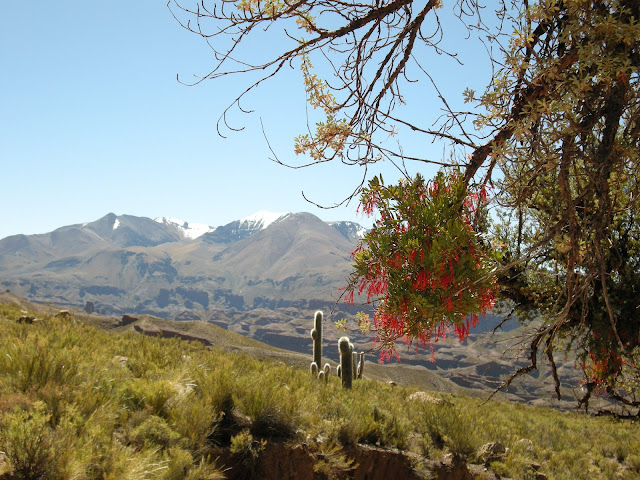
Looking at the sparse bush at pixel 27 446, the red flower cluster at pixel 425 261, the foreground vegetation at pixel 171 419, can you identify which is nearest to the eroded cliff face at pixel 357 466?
the foreground vegetation at pixel 171 419

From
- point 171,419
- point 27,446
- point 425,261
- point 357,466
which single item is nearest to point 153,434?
point 171,419

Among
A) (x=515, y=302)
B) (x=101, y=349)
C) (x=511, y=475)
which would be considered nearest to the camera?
(x=101, y=349)

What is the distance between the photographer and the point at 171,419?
499cm

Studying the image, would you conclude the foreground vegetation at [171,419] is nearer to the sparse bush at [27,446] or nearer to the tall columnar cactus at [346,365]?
the sparse bush at [27,446]

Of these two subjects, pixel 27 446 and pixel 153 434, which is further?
pixel 153 434

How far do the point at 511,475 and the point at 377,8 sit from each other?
7.51 metres

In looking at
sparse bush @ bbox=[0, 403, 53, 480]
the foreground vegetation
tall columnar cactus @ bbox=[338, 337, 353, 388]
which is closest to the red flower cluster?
the foreground vegetation

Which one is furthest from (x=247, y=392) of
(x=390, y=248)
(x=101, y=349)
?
(x=390, y=248)

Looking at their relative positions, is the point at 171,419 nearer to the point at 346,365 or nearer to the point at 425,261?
the point at 425,261

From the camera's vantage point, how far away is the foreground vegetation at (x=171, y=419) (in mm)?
3697

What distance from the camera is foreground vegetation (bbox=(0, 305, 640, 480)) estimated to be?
3697 mm

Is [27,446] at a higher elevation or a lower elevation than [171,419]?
higher

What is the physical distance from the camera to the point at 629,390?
11367 millimetres

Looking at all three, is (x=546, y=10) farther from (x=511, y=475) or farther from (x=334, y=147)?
(x=511, y=475)
